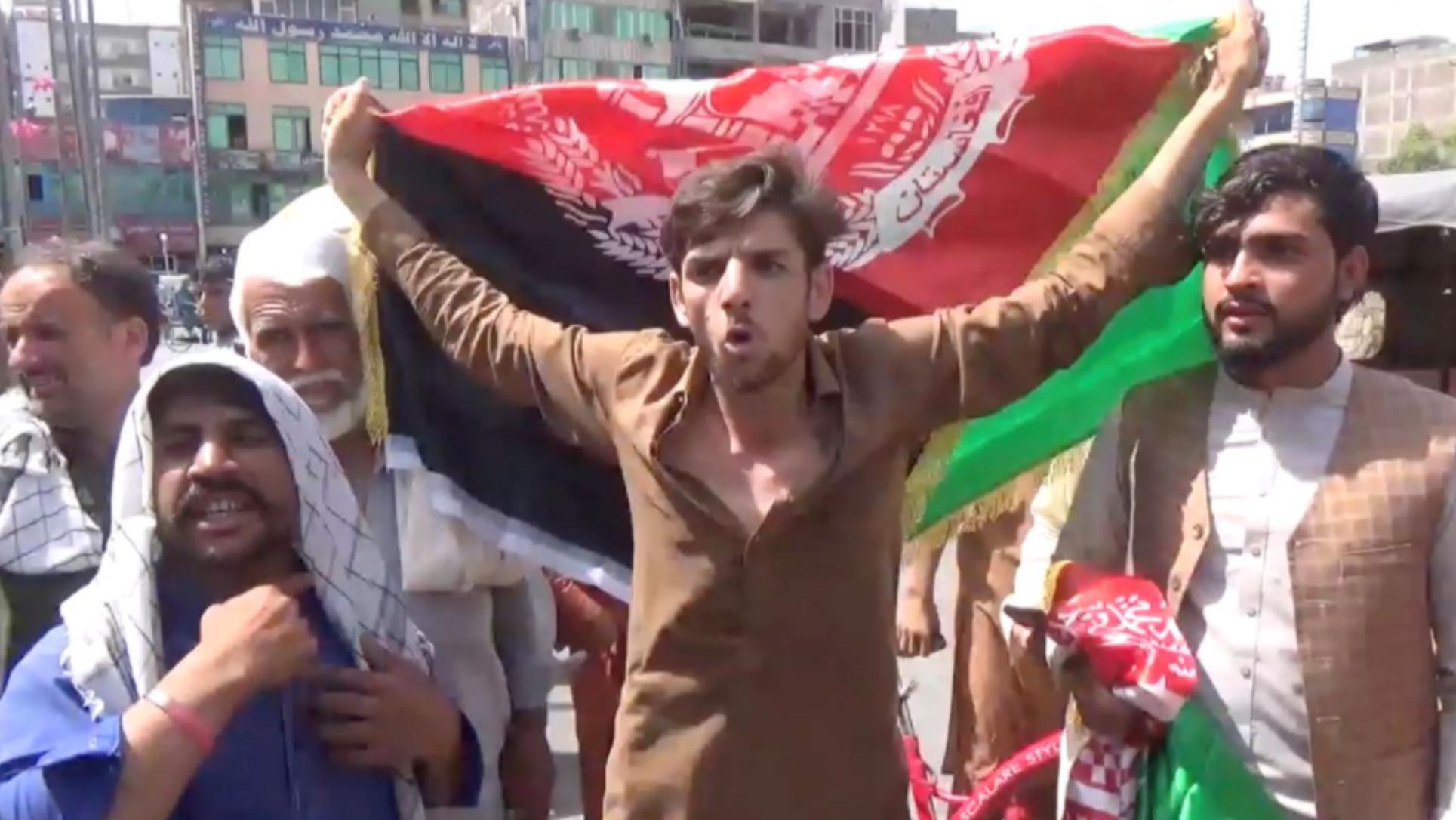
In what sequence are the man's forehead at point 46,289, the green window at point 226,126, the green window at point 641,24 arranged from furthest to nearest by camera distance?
the green window at point 641,24, the green window at point 226,126, the man's forehead at point 46,289

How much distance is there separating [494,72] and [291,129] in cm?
716

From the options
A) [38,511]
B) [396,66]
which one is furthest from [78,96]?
[396,66]

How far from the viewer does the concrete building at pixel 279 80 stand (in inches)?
1774

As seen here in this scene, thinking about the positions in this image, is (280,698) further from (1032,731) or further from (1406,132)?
(1406,132)

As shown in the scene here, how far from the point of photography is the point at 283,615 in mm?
1680

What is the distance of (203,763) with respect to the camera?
5.48ft

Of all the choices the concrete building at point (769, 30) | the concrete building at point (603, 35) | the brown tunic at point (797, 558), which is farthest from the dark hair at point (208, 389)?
the concrete building at point (769, 30)

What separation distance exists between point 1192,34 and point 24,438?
220 cm

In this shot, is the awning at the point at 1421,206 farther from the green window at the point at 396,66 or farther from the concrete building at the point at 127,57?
the concrete building at the point at 127,57

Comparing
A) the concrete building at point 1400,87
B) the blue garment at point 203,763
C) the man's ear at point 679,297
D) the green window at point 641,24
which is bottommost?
the blue garment at point 203,763

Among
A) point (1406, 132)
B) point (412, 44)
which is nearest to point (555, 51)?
point (412, 44)

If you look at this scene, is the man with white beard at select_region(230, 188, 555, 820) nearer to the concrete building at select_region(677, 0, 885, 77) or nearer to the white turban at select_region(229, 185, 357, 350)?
the white turban at select_region(229, 185, 357, 350)

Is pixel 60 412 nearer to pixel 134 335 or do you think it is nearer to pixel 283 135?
pixel 134 335

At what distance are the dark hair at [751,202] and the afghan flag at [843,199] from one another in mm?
545
